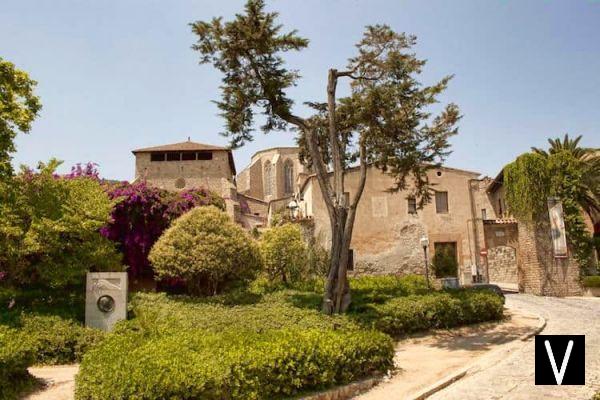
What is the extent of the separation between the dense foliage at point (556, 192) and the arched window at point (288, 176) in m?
36.2

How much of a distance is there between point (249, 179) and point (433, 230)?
111 ft

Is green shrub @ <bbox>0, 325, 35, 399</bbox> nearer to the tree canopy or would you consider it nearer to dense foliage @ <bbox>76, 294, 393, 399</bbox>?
dense foliage @ <bbox>76, 294, 393, 399</bbox>

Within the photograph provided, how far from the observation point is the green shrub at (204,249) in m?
15.2

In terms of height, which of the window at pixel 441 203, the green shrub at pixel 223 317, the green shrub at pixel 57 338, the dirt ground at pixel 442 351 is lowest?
the dirt ground at pixel 442 351

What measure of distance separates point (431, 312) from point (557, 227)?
12046 millimetres

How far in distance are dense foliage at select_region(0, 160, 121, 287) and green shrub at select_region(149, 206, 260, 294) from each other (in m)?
1.79

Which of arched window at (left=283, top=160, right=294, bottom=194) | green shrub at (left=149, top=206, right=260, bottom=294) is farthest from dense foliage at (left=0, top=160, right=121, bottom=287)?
arched window at (left=283, top=160, right=294, bottom=194)

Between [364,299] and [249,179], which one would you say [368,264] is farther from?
[249,179]

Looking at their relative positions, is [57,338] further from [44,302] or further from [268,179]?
[268,179]

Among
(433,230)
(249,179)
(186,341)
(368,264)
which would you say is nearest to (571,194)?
(433,230)

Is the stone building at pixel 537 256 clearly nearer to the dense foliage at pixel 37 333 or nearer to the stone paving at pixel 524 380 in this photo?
the stone paving at pixel 524 380

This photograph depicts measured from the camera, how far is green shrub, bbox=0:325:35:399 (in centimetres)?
707

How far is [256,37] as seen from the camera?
12500 mm

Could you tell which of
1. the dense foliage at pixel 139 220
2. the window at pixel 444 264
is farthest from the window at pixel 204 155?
the window at pixel 444 264
